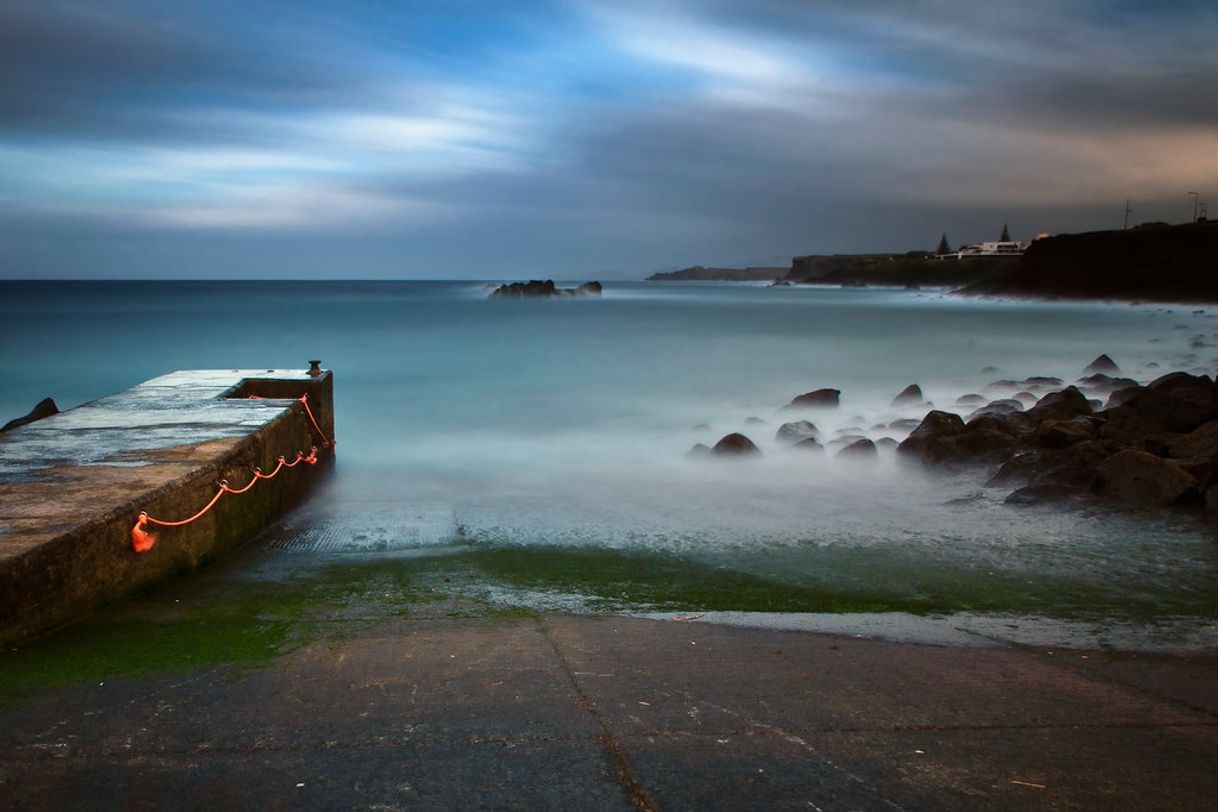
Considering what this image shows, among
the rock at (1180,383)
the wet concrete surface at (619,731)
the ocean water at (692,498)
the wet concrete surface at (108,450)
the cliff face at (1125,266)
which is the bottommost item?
the ocean water at (692,498)

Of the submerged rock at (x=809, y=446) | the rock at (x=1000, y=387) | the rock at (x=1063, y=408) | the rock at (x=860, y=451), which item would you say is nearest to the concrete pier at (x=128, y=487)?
the submerged rock at (x=809, y=446)

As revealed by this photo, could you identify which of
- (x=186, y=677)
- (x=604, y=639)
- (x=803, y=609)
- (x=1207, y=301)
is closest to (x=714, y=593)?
(x=803, y=609)

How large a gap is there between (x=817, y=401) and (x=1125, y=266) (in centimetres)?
7225

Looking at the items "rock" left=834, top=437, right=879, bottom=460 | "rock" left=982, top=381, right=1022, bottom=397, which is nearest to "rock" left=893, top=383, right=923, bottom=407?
"rock" left=982, top=381, right=1022, bottom=397

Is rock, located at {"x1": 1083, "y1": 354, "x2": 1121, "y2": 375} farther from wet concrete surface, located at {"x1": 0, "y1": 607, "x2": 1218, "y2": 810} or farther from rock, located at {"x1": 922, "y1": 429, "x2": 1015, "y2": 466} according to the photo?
wet concrete surface, located at {"x1": 0, "y1": 607, "x2": 1218, "y2": 810}

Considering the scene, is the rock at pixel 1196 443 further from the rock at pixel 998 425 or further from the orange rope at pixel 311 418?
the orange rope at pixel 311 418

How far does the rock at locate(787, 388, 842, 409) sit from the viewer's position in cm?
1611

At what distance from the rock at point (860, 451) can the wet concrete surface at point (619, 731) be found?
22.4ft

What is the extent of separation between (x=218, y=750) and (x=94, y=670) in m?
1.07

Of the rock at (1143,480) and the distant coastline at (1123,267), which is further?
the distant coastline at (1123,267)

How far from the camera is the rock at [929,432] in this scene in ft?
35.1

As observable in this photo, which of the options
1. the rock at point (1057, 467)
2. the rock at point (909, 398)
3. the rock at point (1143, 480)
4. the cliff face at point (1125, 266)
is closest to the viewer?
the rock at point (1143, 480)

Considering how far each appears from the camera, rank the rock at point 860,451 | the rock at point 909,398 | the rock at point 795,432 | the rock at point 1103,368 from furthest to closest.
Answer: the rock at point 1103,368 → the rock at point 909,398 → the rock at point 795,432 → the rock at point 860,451

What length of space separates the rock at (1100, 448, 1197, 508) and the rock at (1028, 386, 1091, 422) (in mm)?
4378
